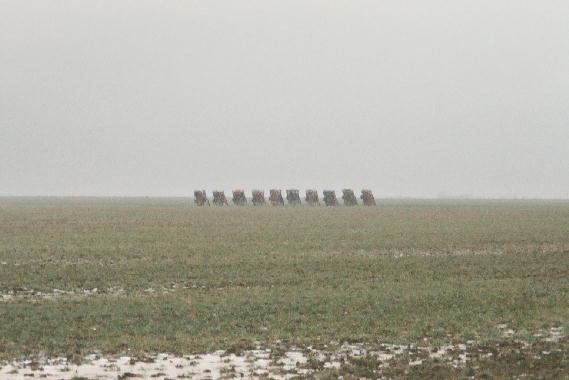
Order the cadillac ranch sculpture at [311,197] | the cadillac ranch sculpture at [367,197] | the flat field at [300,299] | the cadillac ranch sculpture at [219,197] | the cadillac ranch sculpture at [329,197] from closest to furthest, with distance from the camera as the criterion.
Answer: the flat field at [300,299] < the cadillac ranch sculpture at [329,197] < the cadillac ranch sculpture at [367,197] < the cadillac ranch sculpture at [311,197] < the cadillac ranch sculpture at [219,197]

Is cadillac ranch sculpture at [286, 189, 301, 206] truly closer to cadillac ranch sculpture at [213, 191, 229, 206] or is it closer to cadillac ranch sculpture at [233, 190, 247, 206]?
cadillac ranch sculpture at [233, 190, 247, 206]

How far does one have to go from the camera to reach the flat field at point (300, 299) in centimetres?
1499

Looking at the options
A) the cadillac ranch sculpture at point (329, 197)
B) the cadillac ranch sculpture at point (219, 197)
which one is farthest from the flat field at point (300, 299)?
the cadillac ranch sculpture at point (219, 197)

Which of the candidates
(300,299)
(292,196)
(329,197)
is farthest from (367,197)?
(300,299)

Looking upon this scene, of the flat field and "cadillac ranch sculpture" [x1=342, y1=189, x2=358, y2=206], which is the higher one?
"cadillac ranch sculpture" [x1=342, y1=189, x2=358, y2=206]

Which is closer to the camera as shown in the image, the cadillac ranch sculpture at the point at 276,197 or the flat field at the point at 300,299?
the flat field at the point at 300,299

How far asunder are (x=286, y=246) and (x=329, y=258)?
225 inches

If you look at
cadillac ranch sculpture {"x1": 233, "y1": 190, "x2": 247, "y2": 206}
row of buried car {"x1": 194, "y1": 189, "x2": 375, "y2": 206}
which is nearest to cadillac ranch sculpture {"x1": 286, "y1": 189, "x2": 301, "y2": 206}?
row of buried car {"x1": 194, "y1": 189, "x2": 375, "y2": 206}

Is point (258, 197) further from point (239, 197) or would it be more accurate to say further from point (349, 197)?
point (349, 197)

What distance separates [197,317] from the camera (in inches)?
730

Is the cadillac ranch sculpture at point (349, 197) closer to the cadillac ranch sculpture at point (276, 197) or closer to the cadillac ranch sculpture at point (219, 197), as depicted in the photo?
the cadillac ranch sculpture at point (276, 197)

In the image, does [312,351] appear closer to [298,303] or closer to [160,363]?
[160,363]

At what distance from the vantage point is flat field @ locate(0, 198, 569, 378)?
590 inches

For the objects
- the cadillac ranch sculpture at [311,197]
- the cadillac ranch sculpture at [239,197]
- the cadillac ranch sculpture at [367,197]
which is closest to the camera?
the cadillac ranch sculpture at [367,197]
